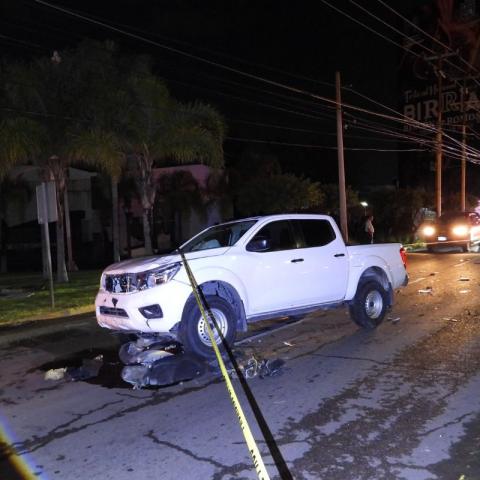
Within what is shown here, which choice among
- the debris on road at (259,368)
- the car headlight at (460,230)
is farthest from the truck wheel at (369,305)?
the car headlight at (460,230)

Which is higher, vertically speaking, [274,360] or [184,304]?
[184,304]

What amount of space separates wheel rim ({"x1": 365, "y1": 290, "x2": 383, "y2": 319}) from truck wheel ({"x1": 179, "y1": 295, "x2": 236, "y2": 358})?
278cm

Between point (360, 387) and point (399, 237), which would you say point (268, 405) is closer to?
point (360, 387)

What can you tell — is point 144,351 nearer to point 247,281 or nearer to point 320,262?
point 247,281

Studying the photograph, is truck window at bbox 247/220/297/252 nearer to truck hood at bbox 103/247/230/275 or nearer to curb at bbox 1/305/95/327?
truck hood at bbox 103/247/230/275

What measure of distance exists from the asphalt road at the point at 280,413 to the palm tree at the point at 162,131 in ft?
33.6

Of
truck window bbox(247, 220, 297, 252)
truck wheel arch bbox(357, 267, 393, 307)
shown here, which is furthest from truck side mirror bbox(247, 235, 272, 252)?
truck wheel arch bbox(357, 267, 393, 307)

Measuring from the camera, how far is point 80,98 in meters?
17.0

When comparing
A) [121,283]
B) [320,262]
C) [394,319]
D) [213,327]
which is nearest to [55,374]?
[121,283]

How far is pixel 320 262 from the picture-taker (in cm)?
884

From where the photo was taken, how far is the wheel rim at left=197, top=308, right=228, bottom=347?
7.57m

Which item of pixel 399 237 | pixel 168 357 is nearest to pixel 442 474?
pixel 168 357

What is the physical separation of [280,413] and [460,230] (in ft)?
70.0

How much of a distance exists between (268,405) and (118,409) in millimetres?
1463
